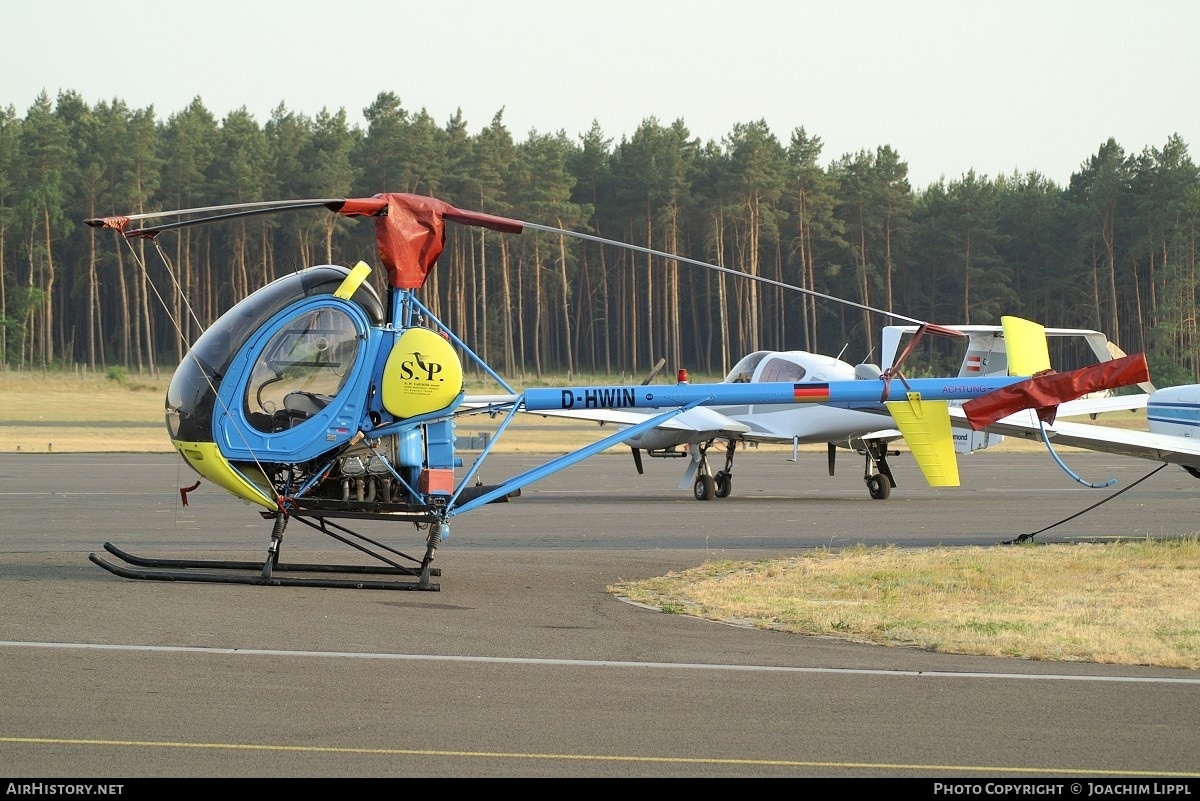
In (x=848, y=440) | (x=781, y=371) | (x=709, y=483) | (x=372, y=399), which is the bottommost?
(x=709, y=483)

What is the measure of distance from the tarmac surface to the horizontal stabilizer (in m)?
2.90

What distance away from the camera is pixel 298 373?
1142cm

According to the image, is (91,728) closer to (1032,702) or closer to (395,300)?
(1032,702)

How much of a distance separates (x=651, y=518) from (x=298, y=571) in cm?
765

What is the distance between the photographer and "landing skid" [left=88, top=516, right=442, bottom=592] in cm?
1130

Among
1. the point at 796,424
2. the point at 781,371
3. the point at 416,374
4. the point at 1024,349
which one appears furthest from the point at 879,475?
the point at 416,374

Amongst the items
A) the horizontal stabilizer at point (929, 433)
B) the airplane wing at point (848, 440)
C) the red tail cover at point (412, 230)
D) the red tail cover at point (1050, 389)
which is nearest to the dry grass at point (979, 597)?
the horizontal stabilizer at point (929, 433)

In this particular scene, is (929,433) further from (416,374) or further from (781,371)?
(781,371)

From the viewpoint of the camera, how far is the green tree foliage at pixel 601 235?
76.4 m

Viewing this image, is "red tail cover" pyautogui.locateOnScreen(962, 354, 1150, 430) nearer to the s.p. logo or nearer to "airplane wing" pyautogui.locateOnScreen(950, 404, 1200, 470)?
"airplane wing" pyautogui.locateOnScreen(950, 404, 1200, 470)

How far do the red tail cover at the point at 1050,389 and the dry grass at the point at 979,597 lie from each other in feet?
5.16

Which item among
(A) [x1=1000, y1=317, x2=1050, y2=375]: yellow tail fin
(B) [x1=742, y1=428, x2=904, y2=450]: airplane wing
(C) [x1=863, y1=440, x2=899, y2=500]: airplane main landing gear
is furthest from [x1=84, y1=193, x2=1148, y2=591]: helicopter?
(C) [x1=863, y1=440, x2=899, y2=500]: airplane main landing gear

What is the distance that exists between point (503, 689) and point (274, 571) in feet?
17.1

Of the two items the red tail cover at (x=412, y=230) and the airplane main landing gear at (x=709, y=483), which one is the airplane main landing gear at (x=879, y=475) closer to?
the airplane main landing gear at (x=709, y=483)
